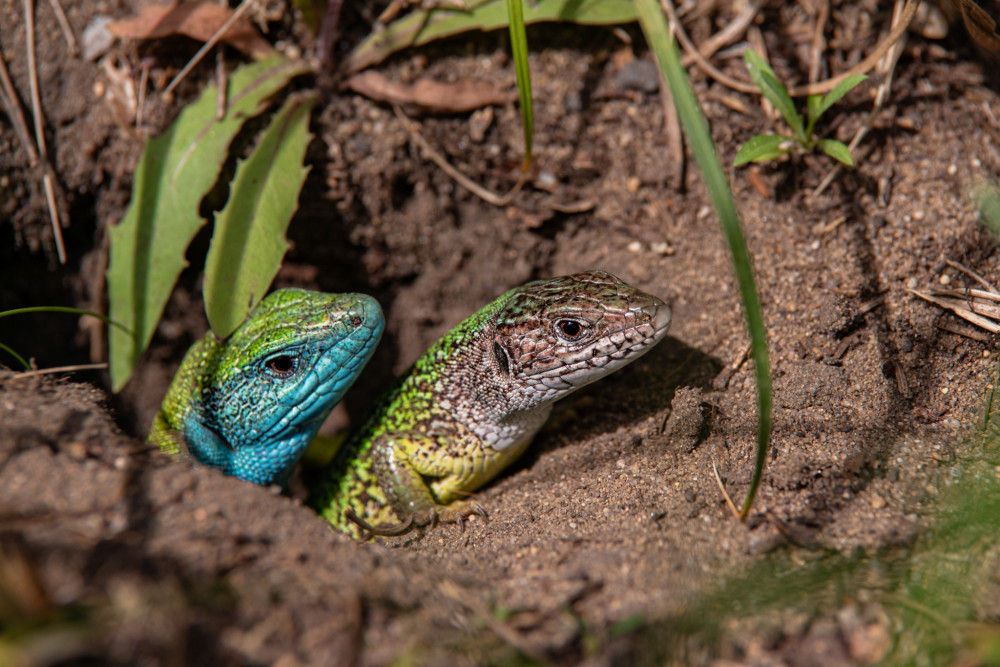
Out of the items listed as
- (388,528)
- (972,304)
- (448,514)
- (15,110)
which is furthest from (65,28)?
(972,304)

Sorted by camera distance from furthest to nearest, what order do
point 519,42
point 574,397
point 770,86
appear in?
point 574,397, point 770,86, point 519,42

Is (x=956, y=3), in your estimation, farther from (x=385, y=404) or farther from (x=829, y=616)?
(x=385, y=404)

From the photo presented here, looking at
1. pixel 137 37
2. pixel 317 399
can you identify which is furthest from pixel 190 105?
pixel 317 399

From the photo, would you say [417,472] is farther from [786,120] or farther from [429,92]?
[786,120]

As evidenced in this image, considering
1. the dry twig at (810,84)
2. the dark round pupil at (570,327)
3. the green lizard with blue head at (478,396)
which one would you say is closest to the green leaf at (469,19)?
the dry twig at (810,84)

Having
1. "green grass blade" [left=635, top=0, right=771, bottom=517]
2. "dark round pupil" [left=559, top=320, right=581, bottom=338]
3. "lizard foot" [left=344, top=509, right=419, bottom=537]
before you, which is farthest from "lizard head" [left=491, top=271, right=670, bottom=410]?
"green grass blade" [left=635, top=0, right=771, bottom=517]

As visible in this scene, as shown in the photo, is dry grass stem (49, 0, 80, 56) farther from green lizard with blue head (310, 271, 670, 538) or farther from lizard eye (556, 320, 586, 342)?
lizard eye (556, 320, 586, 342)

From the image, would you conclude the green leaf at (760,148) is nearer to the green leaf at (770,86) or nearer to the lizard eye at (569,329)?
the green leaf at (770,86)
